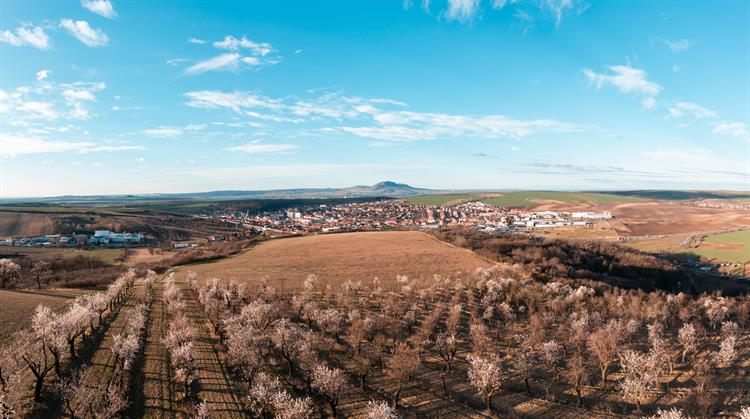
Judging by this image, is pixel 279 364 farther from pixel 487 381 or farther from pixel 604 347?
pixel 604 347

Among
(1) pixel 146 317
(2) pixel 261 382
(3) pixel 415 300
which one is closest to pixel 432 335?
(3) pixel 415 300

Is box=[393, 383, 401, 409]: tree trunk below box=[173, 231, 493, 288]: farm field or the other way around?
below

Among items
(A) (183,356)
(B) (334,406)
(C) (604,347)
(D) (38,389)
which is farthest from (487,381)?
(D) (38,389)

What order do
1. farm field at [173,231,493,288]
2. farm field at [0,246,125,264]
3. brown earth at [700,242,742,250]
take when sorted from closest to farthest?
farm field at [173,231,493,288], farm field at [0,246,125,264], brown earth at [700,242,742,250]

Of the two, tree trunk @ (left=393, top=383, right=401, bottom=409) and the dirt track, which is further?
tree trunk @ (left=393, top=383, right=401, bottom=409)

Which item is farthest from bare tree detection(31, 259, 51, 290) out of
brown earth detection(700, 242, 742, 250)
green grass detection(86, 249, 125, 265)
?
brown earth detection(700, 242, 742, 250)

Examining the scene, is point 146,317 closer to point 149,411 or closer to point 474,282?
point 149,411

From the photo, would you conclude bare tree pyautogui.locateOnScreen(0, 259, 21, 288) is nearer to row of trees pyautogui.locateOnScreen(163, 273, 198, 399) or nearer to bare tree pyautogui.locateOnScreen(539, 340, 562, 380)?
row of trees pyautogui.locateOnScreen(163, 273, 198, 399)
